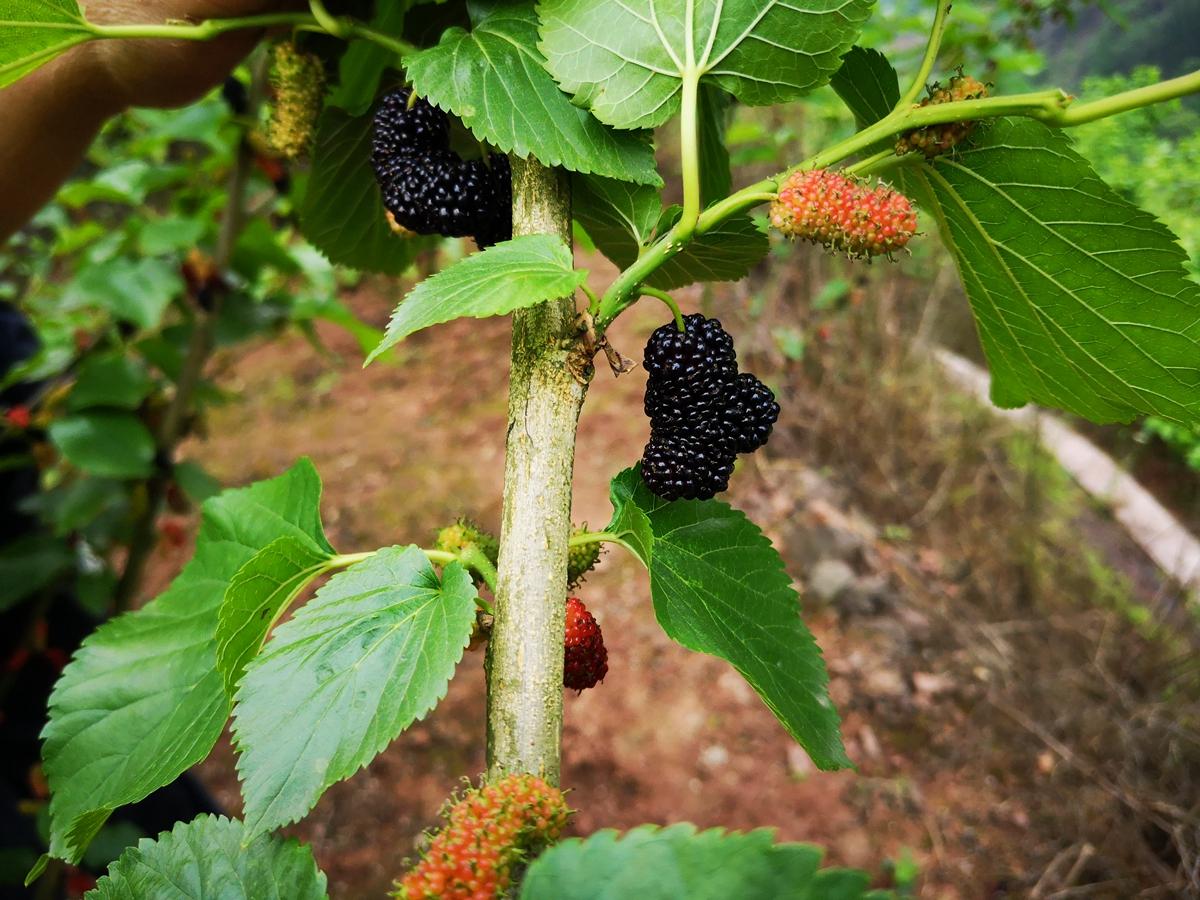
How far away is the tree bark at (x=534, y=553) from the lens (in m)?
0.37

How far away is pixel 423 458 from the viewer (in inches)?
112

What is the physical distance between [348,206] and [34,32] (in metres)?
0.25

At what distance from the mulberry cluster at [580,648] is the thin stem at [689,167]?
22cm

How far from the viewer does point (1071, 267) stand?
0.47 metres

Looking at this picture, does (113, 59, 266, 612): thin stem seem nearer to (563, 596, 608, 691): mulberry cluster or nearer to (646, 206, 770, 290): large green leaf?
(646, 206, 770, 290): large green leaf

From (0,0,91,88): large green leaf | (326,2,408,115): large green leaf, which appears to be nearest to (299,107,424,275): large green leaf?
(326,2,408,115): large green leaf

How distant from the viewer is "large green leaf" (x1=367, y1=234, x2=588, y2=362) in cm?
37

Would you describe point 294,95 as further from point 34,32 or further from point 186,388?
point 186,388

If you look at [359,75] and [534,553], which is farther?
[359,75]

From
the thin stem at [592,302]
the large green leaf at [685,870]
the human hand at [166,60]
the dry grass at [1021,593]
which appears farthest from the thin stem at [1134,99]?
the dry grass at [1021,593]

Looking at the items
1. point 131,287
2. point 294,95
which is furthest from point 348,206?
point 131,287

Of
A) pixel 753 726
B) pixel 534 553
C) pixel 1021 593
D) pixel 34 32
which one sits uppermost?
pixel 34 32

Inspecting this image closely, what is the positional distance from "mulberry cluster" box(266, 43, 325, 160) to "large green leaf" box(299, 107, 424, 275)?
1 cm

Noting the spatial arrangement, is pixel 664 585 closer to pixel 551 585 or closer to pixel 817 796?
pixel 551 585
